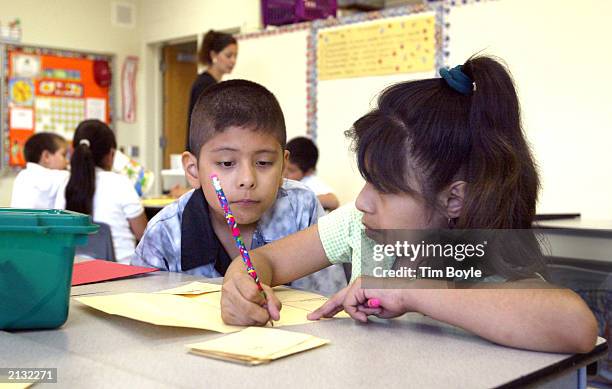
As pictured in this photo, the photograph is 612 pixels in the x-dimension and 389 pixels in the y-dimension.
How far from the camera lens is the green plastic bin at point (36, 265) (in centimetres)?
80

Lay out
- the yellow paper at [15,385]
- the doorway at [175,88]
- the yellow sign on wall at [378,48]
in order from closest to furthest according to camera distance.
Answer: the yellow paper at [15,385] < the yellow sign on wall at [378,48] < the doorway at [175,88]

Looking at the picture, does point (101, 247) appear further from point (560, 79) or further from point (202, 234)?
point (560, 79)

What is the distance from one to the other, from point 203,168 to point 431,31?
256 cm

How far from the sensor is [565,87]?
3.23m

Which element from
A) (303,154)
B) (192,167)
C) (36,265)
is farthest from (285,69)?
(36,265)

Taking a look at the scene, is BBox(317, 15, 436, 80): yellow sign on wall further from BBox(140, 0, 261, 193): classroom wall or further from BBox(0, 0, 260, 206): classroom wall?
BBox(0, 0, 260, 206): classroom wall

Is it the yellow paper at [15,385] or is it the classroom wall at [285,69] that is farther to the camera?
the classroom wall at [285,69]

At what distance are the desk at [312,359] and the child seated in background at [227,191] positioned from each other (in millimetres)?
534

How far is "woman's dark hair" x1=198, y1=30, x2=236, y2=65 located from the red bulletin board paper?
10.6ft

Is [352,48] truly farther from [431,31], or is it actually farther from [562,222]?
[562,222]

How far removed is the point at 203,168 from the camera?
146 centimetres

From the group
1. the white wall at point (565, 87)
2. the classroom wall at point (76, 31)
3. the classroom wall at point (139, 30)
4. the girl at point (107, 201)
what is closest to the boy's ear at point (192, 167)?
the girl at point (107, 201)

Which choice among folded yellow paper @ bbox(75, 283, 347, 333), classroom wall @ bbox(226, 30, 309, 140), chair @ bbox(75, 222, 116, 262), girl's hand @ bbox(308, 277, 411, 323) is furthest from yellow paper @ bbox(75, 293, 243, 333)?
classroom wall @ bbox(226, 30, 309, 140)

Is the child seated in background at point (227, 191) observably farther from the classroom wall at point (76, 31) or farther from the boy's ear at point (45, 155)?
the classroom wall at point (76, 31)
